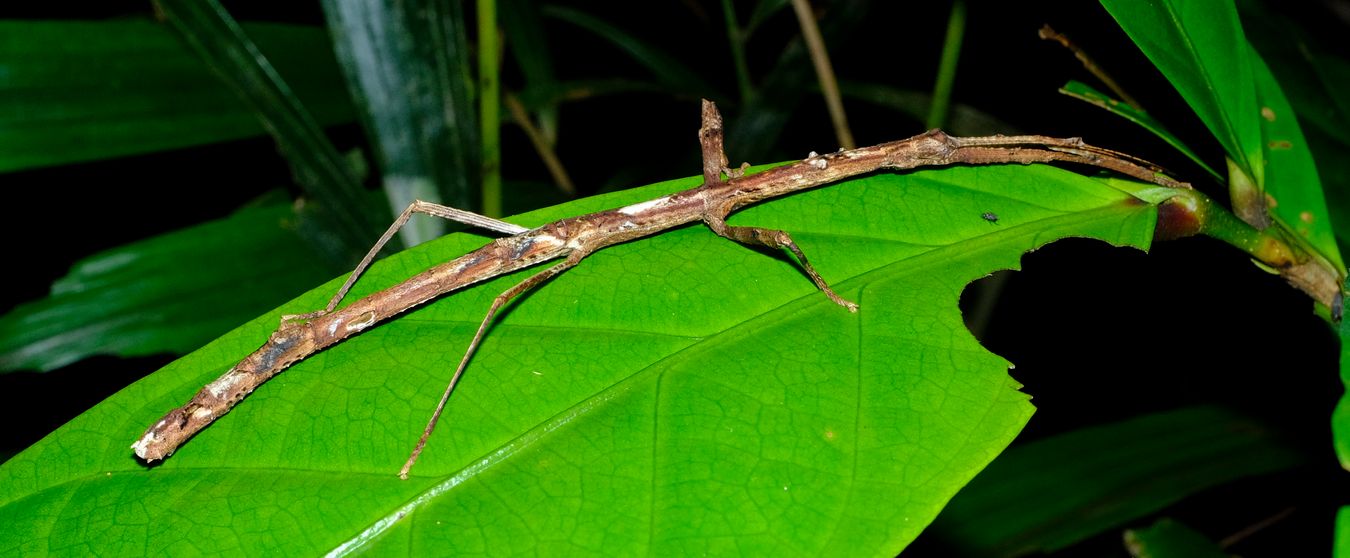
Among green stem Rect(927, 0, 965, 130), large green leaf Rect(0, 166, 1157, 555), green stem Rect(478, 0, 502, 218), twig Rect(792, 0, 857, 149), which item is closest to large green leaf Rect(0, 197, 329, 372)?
green stem Rect(478, 0, 502, 218)

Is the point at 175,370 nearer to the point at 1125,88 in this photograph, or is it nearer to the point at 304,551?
the point at 304,551

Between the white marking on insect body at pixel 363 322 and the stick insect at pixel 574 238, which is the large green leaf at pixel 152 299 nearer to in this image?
the stick insect at pixel 574 238

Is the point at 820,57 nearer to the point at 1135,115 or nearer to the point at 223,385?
the point at 1135,115

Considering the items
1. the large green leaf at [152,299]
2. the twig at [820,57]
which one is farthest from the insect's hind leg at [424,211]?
the twig at [820,57]

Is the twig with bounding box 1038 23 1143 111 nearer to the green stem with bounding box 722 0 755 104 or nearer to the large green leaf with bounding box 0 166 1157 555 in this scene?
the large green leaf with bounding box 0 166 1157 555

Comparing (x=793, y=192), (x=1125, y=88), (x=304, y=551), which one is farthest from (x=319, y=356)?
(x=1125, y=88)
